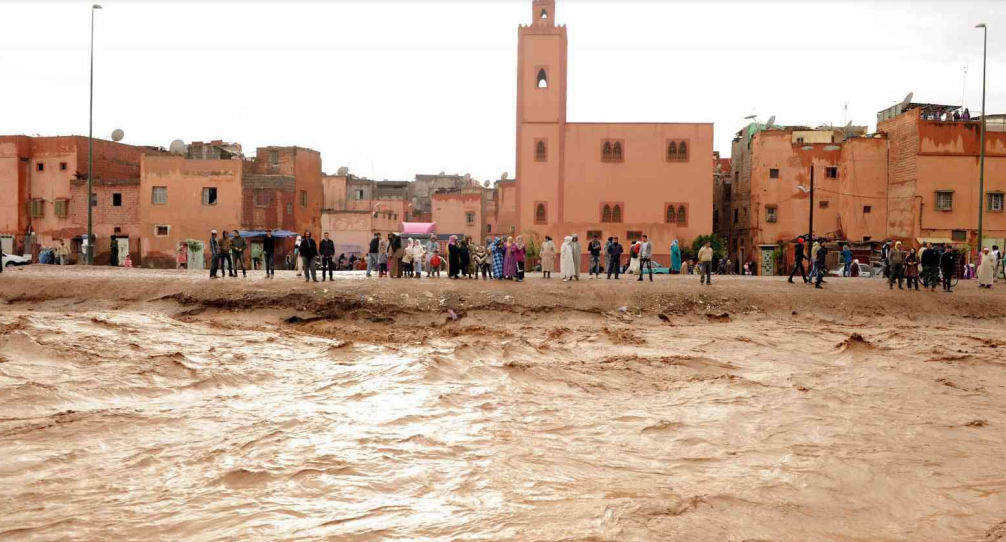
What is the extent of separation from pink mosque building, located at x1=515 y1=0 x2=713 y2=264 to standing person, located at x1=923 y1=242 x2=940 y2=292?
21.4m

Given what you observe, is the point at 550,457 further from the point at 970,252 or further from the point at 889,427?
the point at 970,252

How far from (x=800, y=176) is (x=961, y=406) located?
34550mm

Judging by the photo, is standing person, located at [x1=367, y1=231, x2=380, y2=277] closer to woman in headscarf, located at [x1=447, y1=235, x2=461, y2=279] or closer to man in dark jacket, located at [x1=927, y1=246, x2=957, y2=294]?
woman in headscarf, located at [x1=447, y1=235, x2=461, y2=279]

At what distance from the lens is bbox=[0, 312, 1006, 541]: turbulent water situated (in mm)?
5500

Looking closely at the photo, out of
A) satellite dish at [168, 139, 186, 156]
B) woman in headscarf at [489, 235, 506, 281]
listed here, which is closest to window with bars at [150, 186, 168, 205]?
satellite dish at [168, 139, 186, 156]

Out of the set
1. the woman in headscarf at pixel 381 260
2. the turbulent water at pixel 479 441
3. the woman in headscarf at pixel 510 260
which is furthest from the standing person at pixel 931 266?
the woman in headscarf at pixel 381 260

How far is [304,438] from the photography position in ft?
24.2

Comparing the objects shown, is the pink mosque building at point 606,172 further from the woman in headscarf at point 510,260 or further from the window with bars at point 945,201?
the woman in headscarf at point 510,260

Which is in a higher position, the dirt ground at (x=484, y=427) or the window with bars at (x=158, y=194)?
the window with bars at (x=158, y=194)

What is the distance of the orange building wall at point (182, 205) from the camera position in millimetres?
41844

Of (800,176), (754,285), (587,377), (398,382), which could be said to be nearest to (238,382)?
(398,382)

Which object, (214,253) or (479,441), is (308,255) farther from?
(479,441)

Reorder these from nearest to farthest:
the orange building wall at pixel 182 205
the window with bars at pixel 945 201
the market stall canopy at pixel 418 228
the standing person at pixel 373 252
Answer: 1. the standing person at pixel 373 252
2. the window with bars at pixel 945 201
3. the orange building wall at pixel 182 205
4. the market stall canopy at pixel 418 228

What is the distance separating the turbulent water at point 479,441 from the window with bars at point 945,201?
1171 inches
